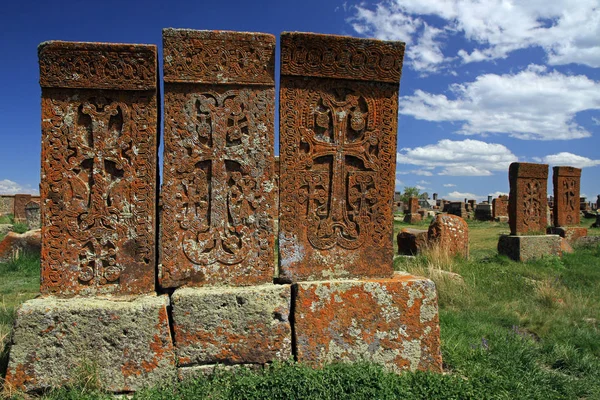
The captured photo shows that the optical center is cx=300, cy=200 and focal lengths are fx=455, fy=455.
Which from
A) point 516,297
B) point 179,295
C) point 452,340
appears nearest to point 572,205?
point 516,297

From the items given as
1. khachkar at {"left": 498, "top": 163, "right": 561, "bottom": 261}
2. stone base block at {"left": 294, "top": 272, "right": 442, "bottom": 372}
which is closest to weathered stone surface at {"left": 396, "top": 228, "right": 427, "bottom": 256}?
khachkar at {"left": 498, "top": 163, "right": 561, "bottom": 261}

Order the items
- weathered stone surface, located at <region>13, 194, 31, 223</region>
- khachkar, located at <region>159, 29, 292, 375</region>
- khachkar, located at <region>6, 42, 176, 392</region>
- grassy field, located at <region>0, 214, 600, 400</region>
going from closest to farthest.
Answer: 1. grassy field, located at <region>0, 214, 600, 400</region>
2. khachkar, located at <region>6, 42, 176, 392</region>
3. khachkar, located at <region>159, 29, 292, 375</region>
4. weathered stone surface, located at <region>13, 194, 31, 223</region>

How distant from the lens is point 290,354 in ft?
8.97

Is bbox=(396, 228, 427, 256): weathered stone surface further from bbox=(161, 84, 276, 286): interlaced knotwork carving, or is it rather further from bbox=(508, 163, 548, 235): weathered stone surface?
bbox=(161, 84, 276, 286): interlaced knotwork carving

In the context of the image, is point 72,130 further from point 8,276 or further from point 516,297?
point 8,276

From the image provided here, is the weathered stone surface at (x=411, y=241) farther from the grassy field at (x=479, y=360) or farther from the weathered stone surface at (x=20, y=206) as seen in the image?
the weathered stone surface at (x=20, y=206)

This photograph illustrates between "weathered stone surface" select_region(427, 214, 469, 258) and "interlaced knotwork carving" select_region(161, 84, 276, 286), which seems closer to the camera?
"interlaced knotwork carving" select_region(161, 84, 276, 286)

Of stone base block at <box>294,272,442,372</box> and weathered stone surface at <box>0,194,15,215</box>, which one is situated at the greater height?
weathered stone surface at <box>0,194,15,215</box>

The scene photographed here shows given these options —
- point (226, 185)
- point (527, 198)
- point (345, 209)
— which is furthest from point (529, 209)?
point (226, 185)

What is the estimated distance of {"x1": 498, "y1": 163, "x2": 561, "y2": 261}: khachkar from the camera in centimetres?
918

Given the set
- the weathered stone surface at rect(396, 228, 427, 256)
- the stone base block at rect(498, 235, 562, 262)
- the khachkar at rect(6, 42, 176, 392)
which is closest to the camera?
the khachkar at rect(6, 42, 176, 392)

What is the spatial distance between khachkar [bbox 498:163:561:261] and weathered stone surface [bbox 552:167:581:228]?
1954mm

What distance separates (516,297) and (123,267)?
4709mm

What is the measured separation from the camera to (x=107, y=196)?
2732 mm
